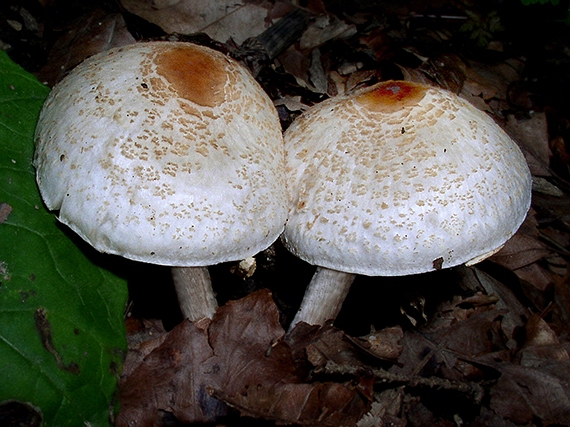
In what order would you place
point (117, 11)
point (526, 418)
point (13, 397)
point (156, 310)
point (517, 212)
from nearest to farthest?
point (13, 397) < point (517, 212) < point (526, 418) < point (156, 310) < point (117, 11)

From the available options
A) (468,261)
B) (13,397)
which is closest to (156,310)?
(13,397)

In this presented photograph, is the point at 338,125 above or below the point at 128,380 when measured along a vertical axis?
above

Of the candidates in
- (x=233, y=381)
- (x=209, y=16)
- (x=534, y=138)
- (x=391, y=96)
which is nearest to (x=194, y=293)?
(x=233, y=381)

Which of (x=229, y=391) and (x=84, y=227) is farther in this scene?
(x=229, y=391)

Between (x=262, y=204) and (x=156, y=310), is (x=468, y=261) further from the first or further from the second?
(x=156, y=310)

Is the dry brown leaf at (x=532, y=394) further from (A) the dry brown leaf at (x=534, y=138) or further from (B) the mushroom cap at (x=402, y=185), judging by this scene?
(A) the dry brown leaf at (x=534, y=138)

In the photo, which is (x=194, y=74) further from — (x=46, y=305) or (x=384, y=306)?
(x=384, y=306)

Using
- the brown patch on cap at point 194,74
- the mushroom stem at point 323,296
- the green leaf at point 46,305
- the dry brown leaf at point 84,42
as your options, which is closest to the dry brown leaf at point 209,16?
the dry brown leaf at point 84,42
